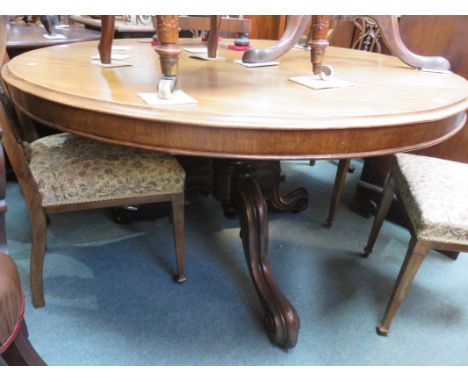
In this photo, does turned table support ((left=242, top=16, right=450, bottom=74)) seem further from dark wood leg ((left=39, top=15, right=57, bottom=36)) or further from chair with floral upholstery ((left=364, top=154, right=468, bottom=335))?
dark wood leg ((left=39, top=15, right=57, bottom=36))

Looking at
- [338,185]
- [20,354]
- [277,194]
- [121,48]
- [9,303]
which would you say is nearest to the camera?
[9,303]

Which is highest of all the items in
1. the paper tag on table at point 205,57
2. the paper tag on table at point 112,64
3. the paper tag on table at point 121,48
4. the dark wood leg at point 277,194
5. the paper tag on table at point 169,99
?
the paper tag on table at point 169,99

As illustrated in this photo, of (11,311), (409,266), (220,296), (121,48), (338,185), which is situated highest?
(121,48)

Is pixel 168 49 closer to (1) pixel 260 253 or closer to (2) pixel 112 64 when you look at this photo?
(2) pixel 112 64

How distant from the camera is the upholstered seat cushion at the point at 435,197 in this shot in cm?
83

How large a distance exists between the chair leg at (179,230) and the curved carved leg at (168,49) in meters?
0.46

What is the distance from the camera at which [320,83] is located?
0.78 m

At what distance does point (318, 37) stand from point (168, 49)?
0.33m

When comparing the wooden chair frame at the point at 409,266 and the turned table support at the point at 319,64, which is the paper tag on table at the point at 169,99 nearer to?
the turned table support at the point at 319,64

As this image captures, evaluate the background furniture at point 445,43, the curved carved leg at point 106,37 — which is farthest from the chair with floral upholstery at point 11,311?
the background furniture at point 445,43

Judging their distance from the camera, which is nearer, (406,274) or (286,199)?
(406,274)

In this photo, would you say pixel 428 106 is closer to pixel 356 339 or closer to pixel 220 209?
pixel 356 339

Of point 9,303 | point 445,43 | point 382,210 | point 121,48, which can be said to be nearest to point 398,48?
point 445,43
